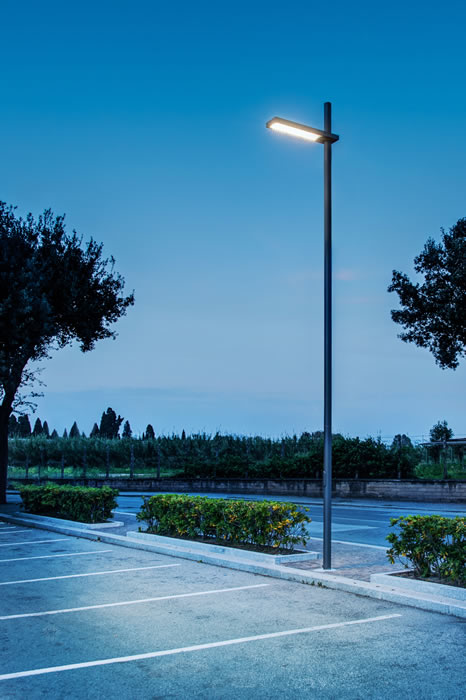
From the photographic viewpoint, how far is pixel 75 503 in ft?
55.7

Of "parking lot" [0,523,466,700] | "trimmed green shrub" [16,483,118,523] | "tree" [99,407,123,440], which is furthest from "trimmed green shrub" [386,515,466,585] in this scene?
"tree" [99,407,123,440]

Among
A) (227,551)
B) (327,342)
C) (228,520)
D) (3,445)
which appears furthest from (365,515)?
(327,342)

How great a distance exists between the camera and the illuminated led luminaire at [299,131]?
32.1ft

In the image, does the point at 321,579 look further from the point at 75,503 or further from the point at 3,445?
the point at 3,445

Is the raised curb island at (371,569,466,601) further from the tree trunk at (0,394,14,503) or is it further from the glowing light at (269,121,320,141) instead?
the tree trunk at (0,394,14,503)

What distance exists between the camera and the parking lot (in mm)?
5379

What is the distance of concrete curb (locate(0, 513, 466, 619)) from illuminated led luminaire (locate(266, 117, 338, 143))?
242 inches

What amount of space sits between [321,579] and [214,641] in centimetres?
304

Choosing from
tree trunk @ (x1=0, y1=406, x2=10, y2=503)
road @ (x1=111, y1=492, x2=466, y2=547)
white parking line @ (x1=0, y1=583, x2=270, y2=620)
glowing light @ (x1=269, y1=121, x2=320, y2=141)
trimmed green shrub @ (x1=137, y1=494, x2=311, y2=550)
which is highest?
glowing light @ (x1=269, y1=121, x2=320, y2=141)

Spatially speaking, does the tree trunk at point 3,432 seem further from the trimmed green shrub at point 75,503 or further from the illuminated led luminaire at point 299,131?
the illuminated led luminaire at point 299,131

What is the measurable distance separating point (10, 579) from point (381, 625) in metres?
5.64

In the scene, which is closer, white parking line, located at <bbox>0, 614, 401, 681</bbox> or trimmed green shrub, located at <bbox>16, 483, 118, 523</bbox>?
white parking line, located at <bbox>0, 614, 401, 681</bbox>

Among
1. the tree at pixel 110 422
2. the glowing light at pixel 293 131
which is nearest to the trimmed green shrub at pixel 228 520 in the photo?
the glowing light at pixel 293 131

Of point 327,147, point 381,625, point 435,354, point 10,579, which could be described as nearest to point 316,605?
point 381,625
